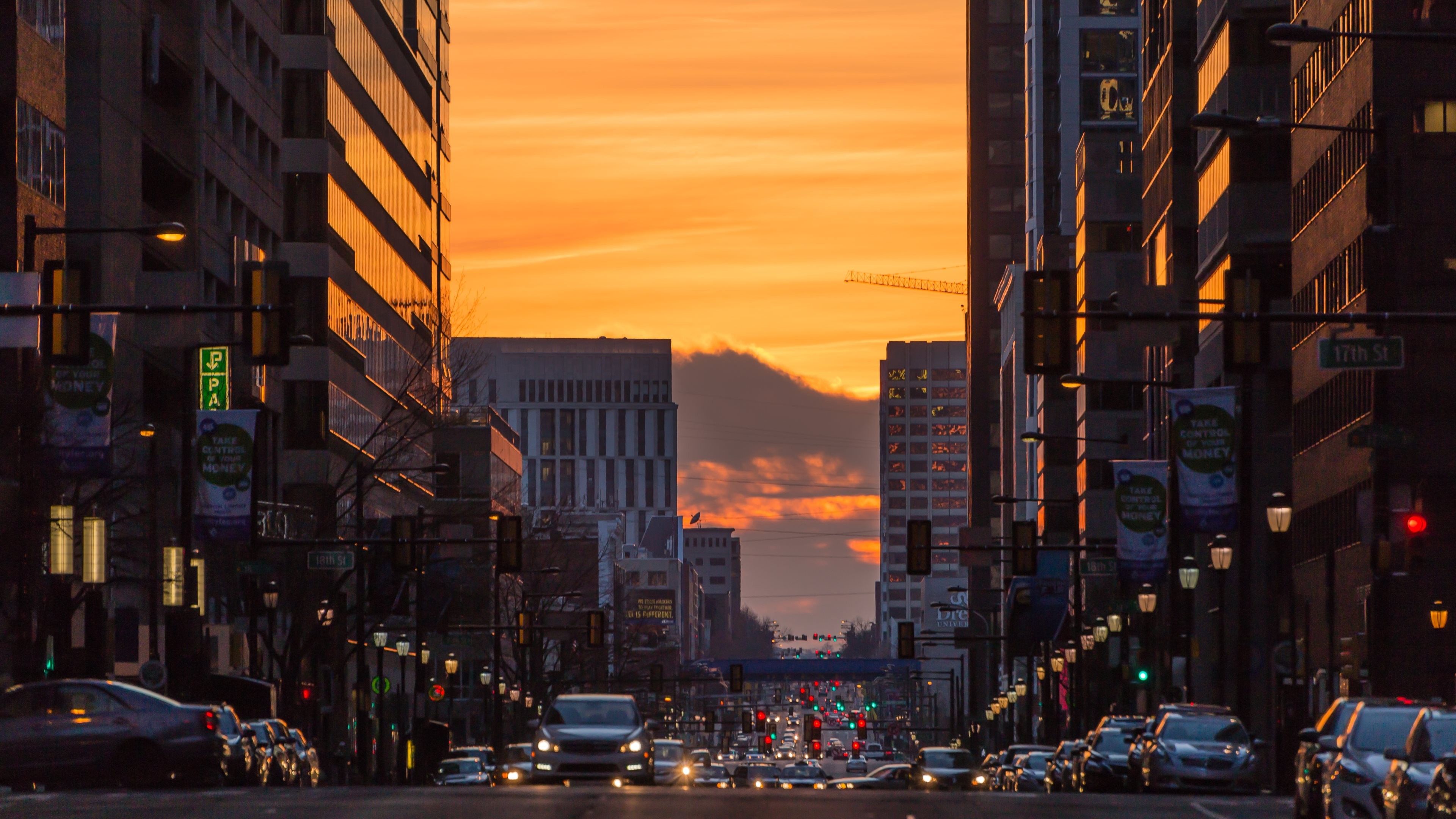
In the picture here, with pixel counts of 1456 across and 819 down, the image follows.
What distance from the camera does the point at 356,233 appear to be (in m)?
99.6

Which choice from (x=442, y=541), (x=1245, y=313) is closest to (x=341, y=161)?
(x=442, y=541)

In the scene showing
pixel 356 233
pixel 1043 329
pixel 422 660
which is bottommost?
pixel 422 660

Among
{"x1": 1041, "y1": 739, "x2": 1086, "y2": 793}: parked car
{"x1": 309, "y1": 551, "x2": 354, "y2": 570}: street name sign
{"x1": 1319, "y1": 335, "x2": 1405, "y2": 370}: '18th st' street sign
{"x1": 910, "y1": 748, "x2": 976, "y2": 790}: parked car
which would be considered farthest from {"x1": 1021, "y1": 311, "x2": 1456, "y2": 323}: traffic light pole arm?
{"x1": 910, "y1": 748, "x2": 976, "y2": 790}: parked car

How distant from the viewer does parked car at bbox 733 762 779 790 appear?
80625mm

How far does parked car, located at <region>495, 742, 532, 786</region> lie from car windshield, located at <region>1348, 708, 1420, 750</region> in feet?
82.9

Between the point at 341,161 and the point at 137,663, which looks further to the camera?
the point at 341,161

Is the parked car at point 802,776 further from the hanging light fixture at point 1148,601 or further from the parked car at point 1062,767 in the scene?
the parked car at point 1062,767

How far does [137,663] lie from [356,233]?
35.7 m

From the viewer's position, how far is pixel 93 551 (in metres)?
47.5

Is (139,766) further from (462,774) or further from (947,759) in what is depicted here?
(947,759)

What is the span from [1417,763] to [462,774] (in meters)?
38.7

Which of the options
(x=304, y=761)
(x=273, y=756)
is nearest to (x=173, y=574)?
(x=304, y=761)

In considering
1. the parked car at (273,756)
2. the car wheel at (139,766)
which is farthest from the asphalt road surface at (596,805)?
the parked car at (273,756)

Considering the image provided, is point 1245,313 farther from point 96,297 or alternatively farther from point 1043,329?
point 96,297
